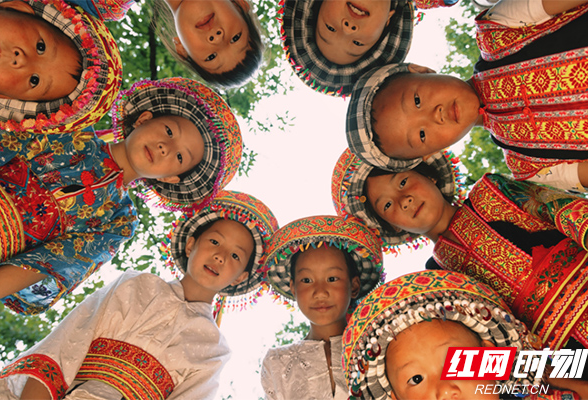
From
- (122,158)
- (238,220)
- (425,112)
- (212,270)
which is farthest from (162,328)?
(425,112)

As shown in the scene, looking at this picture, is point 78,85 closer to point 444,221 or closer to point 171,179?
point 171,179

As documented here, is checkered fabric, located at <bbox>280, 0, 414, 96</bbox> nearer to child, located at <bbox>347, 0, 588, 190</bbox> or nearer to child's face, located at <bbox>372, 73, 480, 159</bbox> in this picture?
child, located at <bbox>347, 0, 588, 190</bbox>

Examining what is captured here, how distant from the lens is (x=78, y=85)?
2.08m

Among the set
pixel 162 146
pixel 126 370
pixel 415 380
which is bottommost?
pixel 415 380

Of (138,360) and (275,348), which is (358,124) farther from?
(138,360)

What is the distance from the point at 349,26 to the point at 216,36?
0.77 m

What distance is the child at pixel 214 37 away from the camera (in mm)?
2381

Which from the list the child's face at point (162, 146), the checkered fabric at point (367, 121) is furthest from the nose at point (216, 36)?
the checkered fabric at point (367, 121)

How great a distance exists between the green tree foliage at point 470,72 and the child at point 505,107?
103 centimetres

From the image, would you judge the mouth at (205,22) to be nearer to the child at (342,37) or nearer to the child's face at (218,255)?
the child at (342,37)

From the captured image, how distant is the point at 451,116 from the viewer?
2.14 metres

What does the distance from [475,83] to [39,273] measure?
2.54 m

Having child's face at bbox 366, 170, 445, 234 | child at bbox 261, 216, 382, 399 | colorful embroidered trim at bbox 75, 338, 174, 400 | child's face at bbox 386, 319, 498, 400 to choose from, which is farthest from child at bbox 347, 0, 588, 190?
colorful embroidered trim at bbox 75, 338, 174, 400

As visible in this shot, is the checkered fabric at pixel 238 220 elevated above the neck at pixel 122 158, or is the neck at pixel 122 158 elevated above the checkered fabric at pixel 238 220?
the neck at pixel 122 158
